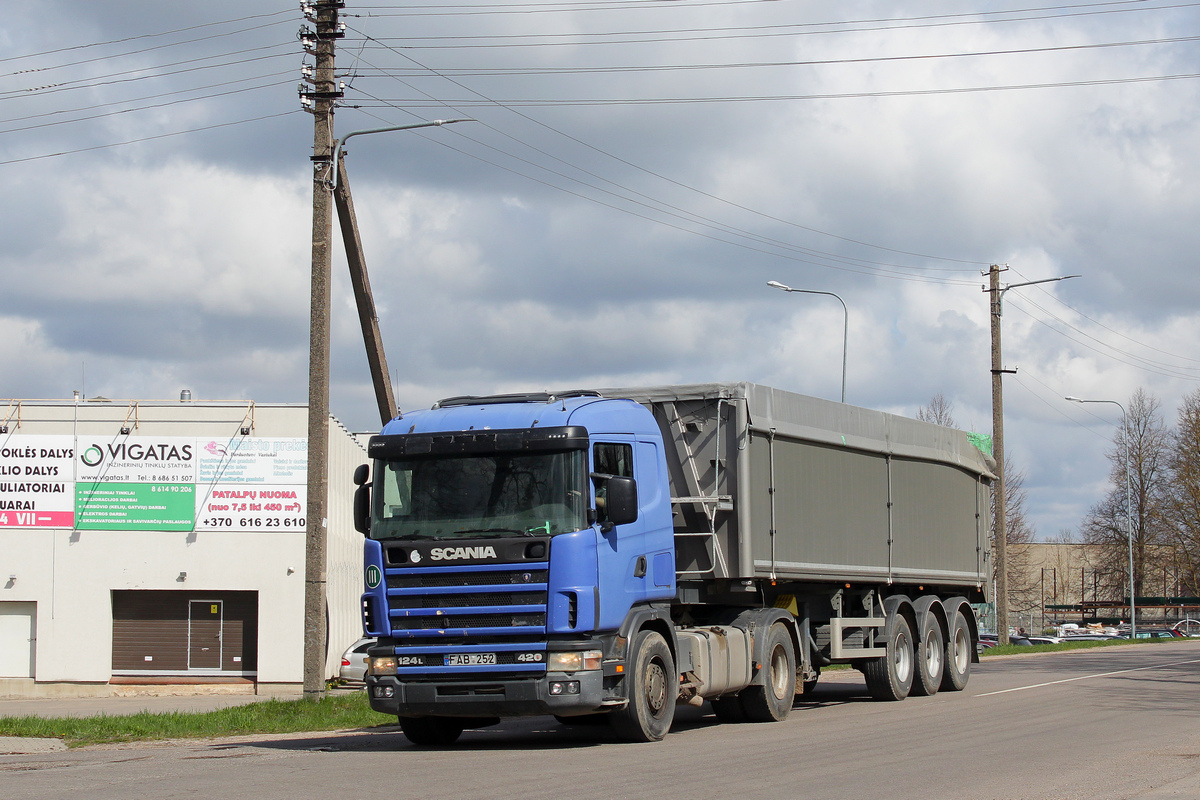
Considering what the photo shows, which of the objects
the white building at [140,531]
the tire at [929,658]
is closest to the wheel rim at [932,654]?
the tire at [929,658]

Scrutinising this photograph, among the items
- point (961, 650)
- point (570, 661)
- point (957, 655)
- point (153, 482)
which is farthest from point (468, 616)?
point (153, 482)

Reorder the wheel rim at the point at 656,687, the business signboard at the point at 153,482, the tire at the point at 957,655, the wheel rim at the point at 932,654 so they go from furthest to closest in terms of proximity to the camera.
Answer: the business signboard at the point at 153,482, the tire at the point at 957,655, the wheel rim at the point at 932,654, the wheel rim at the point at 656,687

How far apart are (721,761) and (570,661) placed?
5.24ft

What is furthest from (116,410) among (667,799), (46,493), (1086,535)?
(1086,535)

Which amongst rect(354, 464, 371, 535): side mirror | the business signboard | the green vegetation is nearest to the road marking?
the green vegetation

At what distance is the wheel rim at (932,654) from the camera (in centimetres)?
1923

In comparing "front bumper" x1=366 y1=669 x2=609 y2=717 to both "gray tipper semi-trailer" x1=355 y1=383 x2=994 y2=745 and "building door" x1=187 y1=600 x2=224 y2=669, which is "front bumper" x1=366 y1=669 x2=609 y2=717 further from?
"building door" x1=187 y1=600 x2=224 y2=669

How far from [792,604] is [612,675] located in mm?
4973

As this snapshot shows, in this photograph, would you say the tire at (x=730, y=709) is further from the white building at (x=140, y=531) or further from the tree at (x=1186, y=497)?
the tree at (x=1186, y=497)

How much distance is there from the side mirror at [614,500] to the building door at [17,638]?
77.9ft

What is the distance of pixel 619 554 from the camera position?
12.0 meters

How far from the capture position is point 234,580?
30.5 meters

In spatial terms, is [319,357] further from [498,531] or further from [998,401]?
[998,401]

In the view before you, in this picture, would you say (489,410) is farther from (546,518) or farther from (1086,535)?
(1086,535)
